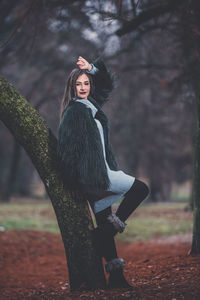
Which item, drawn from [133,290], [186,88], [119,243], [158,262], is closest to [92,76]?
[133,290]

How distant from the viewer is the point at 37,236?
8414 millimetres

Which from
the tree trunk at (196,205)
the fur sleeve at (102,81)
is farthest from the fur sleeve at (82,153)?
the tree trunk at (196,205)

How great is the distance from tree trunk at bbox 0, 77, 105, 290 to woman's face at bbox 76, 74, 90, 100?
53 cm

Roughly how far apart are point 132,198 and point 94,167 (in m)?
0.56

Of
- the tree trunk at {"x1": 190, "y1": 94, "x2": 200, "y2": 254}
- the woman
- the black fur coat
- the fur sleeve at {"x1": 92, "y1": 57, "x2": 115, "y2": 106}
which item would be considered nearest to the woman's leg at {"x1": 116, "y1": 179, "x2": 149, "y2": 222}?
the woman

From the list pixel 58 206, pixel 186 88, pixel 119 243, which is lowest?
pixel 119 243

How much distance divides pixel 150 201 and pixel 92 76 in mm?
18891

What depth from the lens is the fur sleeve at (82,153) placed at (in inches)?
124

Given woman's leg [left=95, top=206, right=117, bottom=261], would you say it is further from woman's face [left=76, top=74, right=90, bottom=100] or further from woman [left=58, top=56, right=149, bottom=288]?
woman's face [left=76, top=74, right=90, bottom=100]

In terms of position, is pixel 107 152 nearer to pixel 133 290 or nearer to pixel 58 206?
pixel 58 206

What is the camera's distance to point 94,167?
3.17 metres

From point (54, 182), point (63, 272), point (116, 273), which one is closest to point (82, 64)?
point (54, 182)

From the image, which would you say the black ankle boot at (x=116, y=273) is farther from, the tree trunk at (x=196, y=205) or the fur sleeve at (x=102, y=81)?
the fur sleeve at (x=102, y=81)

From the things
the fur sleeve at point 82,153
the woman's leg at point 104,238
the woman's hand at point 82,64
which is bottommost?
the woman's leg at point 104,238
